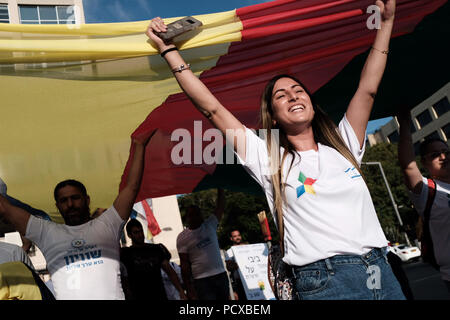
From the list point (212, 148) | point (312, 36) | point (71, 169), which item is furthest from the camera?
point (212, 148)

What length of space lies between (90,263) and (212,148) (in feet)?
6.29

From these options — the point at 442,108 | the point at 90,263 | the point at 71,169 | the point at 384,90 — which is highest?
the point at 442,108

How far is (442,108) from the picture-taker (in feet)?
145

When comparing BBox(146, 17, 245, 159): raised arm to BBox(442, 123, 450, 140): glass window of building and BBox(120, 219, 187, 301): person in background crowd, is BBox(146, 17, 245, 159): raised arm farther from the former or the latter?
BBox(442, 123, 450, 140): glass window of building

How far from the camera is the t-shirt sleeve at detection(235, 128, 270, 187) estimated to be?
203cm

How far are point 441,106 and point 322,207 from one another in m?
48.9

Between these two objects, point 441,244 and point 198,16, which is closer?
point 198,16

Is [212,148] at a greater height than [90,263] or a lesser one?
greater

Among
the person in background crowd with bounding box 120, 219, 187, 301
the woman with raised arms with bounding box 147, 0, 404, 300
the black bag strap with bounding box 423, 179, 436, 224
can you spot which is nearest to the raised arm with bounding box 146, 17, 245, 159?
the woman with raised arms with bounding box 147, 0, 404, 300

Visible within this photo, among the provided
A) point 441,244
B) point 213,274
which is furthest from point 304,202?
point 213,274

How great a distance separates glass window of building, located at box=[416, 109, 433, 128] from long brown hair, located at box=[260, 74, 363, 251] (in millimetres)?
49010

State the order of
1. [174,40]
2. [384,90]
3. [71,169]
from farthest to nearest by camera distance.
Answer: [384,90]
[71,169]
[174,40]

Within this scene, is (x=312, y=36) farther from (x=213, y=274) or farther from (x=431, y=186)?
(x=213, y=274)

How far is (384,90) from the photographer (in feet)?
12.9
